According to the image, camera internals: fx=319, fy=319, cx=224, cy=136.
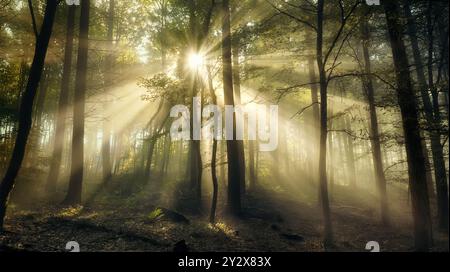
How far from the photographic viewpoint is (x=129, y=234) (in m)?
9.88

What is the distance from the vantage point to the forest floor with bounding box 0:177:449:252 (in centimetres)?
906

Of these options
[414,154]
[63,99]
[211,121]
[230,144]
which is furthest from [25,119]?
[414,154]

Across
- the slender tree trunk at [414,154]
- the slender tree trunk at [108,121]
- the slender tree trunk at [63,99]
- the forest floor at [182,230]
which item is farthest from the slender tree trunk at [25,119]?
the slender tree trunk at [414,154]

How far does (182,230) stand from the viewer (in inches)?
438

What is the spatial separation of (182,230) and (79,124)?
7.32m

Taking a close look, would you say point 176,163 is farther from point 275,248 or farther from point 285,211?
point 275,248

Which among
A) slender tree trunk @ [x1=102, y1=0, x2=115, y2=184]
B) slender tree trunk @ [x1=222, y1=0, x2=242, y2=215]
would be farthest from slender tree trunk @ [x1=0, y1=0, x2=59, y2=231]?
slender tree trunk @ [x1=102, y1=0, x2=115, y2=184]

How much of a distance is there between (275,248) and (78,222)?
652 centimetres

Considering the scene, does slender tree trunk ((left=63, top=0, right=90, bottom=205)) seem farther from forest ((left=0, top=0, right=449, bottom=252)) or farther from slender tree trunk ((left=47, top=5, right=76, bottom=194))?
slender tree trunk ((left=47, top=5, right=76, bottom=194))

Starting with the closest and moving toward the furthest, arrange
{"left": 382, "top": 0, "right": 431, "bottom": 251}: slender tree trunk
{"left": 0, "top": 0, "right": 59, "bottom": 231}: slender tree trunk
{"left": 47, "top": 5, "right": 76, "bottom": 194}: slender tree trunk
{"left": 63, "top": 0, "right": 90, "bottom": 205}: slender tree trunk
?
{"left": 382, "top": 0, "right": 431, "bottom": 251}: slender tree trunk < {"left": 0, "top": 0, "right": 59, "bottom": 231}: slender tree trunk < {"left": 63, "top": 0, "right": 90, "bottom": 205}: slender tree trunk < {"left": 47, "top": 5, "right": 76, "bottom": 194}: slender tree trunk

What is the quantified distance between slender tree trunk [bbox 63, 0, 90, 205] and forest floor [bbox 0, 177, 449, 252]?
1.23 m

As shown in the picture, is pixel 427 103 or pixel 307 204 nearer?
pixel 427 103
